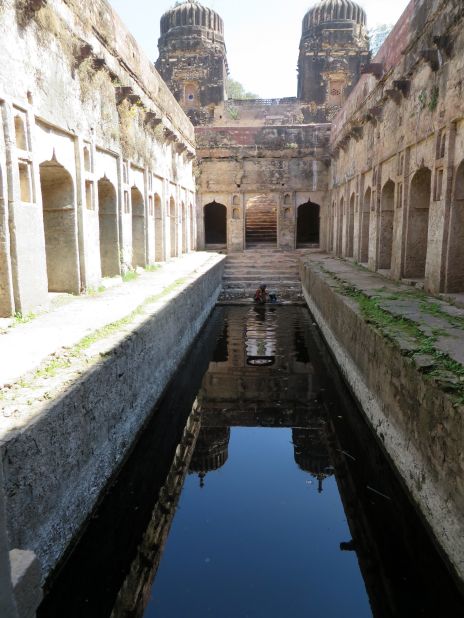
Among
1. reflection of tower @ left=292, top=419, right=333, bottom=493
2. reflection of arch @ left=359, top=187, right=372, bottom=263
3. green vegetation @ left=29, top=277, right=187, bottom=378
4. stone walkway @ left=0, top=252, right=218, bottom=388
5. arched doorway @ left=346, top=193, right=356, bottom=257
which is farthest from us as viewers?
arched doorway @ left=346, top=193, right=356, bottom=257

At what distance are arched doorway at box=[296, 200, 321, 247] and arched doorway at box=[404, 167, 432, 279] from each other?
12.9 meters

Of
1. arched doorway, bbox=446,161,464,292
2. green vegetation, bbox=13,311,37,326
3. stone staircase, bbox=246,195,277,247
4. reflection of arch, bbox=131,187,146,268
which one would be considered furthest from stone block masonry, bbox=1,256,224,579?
stone staircase, bbox=246,195,277,247

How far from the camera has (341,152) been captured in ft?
53.4

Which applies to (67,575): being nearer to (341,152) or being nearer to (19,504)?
(19,504)

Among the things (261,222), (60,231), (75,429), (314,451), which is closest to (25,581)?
(75,429)

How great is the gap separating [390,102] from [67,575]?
10.3 meters

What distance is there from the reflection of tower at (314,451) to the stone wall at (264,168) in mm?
14095

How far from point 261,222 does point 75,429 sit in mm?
21106

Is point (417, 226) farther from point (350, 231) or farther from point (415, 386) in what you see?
point (415, 386)

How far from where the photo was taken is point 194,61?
24.3 meters

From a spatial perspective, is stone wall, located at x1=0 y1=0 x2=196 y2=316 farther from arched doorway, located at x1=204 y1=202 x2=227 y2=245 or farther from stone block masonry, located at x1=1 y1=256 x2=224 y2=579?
arched doorway, located at x1=204 y1=202 x2=227 y2=245

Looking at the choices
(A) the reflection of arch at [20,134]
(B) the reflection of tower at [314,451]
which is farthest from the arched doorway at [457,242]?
(A) the reflection of arch at [20,134]

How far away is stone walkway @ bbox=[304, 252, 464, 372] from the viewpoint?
4.42 m

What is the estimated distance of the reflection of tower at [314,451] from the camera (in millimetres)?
5117
